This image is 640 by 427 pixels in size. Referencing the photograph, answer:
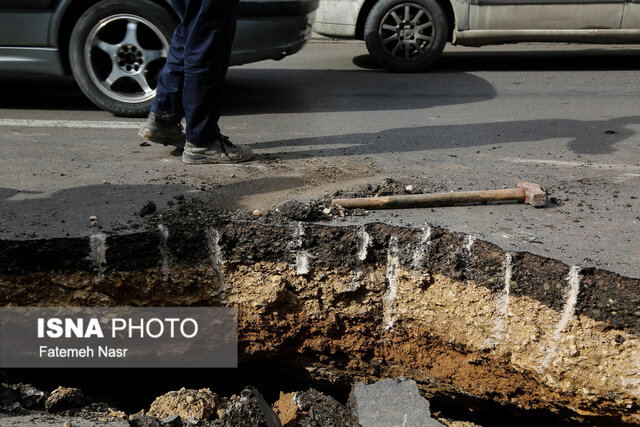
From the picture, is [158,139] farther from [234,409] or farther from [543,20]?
[543,20]

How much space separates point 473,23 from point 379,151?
3.24 m

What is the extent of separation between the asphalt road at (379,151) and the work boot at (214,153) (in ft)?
0.25

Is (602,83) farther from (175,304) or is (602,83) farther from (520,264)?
(175,304)

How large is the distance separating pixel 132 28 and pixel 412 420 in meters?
3.61

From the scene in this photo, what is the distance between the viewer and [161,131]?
438cm

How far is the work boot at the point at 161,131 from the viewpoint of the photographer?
4.36 m

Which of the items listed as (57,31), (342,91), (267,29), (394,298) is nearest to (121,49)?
(57,31)

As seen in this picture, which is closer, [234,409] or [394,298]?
[234,409]

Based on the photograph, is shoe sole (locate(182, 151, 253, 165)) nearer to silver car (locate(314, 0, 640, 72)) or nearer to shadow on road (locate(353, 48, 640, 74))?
silver car (locate(314, 0, 640, 72))

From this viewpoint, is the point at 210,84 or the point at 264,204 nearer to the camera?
the point at 264,204

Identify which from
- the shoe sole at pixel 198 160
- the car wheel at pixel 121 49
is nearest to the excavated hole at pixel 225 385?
the shoe sole at pixel 198 160

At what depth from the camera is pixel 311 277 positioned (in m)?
3.33

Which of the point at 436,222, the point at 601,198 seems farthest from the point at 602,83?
the point at 436,222

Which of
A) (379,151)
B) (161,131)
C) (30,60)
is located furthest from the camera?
(30,60)
